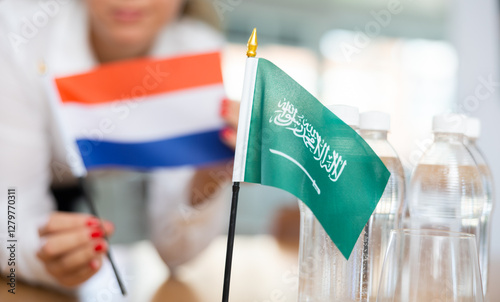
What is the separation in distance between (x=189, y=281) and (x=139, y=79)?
19.0 inches

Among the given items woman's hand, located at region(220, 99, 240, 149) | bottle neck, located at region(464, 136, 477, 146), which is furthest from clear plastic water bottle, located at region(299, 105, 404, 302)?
woman's hand, located at region(220, 99, 240, 149)

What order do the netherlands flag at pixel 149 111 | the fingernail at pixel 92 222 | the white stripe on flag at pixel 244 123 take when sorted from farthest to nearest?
the netherlands flag at pixel 149 111
the fingernail at pixel 92 222
the white stripe on flag at pixel 244 123

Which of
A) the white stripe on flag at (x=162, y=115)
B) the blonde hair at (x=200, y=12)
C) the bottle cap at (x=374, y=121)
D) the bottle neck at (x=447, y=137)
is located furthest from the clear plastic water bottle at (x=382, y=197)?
the blonde hair at (x=200, y=12)

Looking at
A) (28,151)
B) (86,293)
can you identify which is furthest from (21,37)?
(86,293)

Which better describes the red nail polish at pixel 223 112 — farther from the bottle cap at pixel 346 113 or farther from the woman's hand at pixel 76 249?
the bottle cap at pixel 346 113

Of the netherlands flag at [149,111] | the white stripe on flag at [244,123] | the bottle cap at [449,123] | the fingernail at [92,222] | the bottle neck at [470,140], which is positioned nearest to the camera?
the white stripe on flag at [244,123]

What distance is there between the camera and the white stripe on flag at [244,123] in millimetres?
503

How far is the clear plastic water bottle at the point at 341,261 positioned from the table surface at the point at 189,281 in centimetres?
19

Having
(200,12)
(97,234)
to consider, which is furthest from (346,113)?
(200,12)

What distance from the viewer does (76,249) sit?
0.86 meters

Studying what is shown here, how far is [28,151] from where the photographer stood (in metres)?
1.09

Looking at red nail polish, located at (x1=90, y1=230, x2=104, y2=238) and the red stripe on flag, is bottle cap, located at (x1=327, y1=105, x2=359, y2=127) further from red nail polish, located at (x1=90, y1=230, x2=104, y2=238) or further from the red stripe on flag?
the red stripe on flag

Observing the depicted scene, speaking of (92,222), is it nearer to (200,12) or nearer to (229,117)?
(229,117)

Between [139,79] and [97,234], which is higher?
Result: [139,79]
